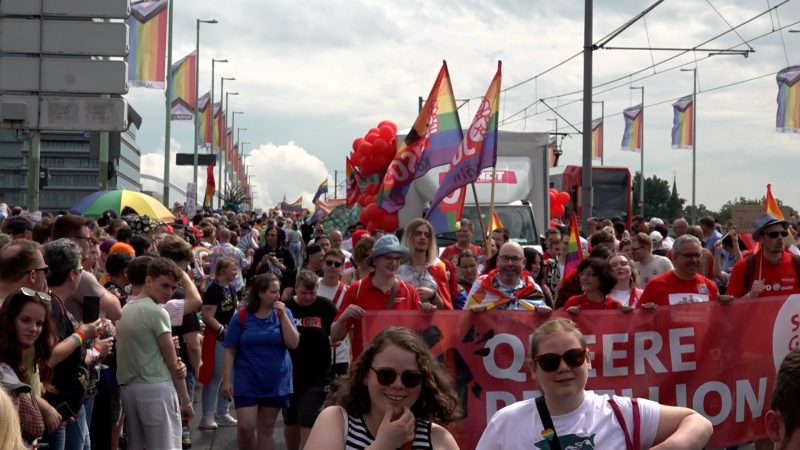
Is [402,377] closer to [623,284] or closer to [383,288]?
[383,288]

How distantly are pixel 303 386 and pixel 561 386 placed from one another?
197 inches

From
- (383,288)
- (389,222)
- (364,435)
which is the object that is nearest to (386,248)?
(383,288)

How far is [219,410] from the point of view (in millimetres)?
11844

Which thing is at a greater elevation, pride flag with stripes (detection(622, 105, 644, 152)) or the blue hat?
pride flag with stripes (detection(622, 105, 644, 152))

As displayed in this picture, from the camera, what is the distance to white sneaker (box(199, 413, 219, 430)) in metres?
11.4

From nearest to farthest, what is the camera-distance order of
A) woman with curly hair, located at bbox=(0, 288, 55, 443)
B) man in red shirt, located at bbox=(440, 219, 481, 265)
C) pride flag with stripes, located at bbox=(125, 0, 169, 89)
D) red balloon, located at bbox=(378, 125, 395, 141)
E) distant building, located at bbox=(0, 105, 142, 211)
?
1. woman with curly hair, located at bbox=(0, 288, 55, 443)
2. man in red shirt, located at bbox=(440, 219, 481, 265)
3. red balloon, located at bbox=(378, 125, 395, 141)
4. pride flag with stripes, located at bbox=(125, 0, 169, 89)
5. distant building, located at bbox=(0, 105, 142, 211)

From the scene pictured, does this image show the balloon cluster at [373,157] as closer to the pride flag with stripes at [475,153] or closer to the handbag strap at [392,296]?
the pride flag with stripes at [475,153]

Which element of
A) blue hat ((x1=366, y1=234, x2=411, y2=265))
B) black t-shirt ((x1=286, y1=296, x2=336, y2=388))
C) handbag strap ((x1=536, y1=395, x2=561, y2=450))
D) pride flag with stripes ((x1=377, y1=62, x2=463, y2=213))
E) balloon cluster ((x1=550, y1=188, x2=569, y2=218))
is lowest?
black t-shirt ((x1=286, y1=296, x2=336, y2=388))

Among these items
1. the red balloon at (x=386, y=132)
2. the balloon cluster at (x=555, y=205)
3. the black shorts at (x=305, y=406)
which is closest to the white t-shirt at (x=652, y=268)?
the black shorts at (x=305, y=406)

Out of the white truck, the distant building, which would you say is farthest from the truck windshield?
the distant building

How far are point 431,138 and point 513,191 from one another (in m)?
4.17

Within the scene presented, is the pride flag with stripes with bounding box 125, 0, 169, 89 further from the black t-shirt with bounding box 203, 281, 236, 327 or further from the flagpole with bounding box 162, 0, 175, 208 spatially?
the black t-shirt with bounding box 203, 281, 236, 327

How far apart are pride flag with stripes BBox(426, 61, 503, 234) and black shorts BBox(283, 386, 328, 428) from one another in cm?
537

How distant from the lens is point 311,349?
29.7 ft
